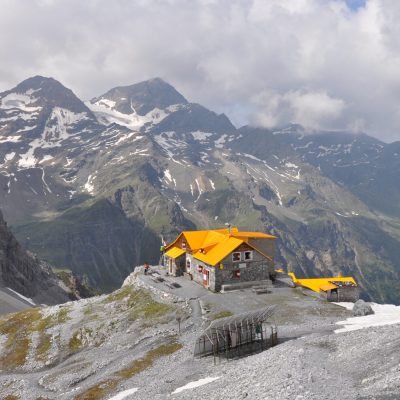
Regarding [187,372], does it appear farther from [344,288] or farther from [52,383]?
[344,288]

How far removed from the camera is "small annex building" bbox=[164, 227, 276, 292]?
2899 inches

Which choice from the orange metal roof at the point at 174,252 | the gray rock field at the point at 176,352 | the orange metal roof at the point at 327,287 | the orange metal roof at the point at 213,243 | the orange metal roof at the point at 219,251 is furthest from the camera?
the orange metal roof at the point at 174,252

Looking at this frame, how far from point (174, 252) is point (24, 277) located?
11618 centimetres

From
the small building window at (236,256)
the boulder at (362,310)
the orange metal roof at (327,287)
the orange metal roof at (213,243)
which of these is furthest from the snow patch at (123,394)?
the orange metal roof at (327,287)

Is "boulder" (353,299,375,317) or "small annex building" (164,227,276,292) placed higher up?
"small annex building" (164,227,276,292)

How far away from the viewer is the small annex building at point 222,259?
73625 millimetres

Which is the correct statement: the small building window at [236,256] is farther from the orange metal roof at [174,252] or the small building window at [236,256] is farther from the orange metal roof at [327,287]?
the orange metal roof at [327,287]

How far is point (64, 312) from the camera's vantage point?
78.1m

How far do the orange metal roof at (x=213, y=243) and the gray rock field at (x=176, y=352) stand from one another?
588 cm

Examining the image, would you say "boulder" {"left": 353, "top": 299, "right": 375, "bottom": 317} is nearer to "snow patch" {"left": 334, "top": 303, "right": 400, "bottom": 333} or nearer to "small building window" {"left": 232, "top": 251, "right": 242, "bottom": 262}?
"snow patch" {"left": 334, "top": 303, "right": 400, "bottom": 333}

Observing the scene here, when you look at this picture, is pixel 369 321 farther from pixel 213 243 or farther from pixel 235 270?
pixel 213 243

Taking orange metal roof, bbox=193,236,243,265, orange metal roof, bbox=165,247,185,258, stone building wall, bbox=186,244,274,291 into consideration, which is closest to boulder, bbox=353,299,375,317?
stone building wall, bbox=186,244,274,291

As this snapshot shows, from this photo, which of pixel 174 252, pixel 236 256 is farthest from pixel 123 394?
pixel 174 252

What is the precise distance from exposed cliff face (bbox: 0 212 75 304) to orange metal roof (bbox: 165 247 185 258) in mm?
95671
